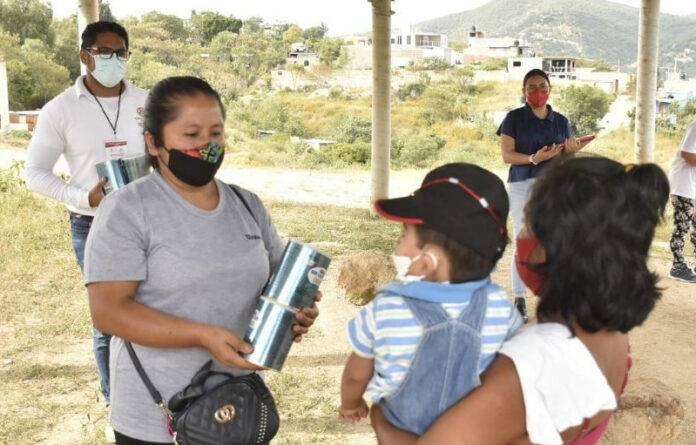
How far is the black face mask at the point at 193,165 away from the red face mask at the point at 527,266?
38.4 inches

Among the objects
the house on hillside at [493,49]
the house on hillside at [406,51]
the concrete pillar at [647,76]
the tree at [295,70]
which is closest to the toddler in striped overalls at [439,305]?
the concrete pillar at [647,76]

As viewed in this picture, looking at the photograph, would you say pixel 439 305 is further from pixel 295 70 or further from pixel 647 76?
pixel 295 70

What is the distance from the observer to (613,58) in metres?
78.3

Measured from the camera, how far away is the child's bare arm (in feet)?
5.73

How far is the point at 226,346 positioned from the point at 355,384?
43 centimetres

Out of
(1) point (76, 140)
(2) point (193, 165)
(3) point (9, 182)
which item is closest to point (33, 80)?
(3) point (9, 182)

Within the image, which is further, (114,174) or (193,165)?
(114,174)

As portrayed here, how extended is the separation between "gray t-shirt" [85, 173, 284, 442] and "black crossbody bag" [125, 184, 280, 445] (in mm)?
56

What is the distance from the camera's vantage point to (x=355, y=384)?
5.90 feet

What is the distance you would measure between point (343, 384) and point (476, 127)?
32698 millimetres

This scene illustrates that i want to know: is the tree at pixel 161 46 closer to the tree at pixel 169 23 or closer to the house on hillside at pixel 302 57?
the tree at pixel 169 23

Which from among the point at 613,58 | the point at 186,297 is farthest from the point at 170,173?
the point at 613,58

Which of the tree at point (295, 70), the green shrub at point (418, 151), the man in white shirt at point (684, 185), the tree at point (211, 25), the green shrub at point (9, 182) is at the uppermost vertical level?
the tree at point (211, 25)

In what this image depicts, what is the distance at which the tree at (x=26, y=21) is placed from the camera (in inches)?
1500
